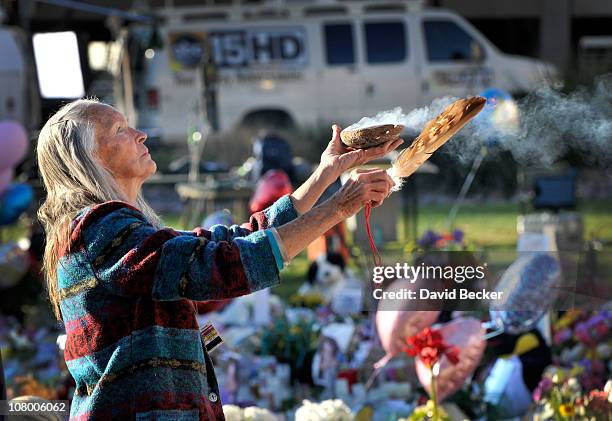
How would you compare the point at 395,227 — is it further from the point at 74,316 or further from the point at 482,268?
the point at 74,316

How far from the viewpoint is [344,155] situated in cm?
247

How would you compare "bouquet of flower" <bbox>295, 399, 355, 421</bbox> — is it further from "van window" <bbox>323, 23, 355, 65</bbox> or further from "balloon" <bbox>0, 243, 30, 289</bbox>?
"van window" <bbox>323, 23, 355, 65</bbox>

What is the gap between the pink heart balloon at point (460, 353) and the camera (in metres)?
3.88

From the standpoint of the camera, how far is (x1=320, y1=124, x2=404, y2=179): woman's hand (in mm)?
2459

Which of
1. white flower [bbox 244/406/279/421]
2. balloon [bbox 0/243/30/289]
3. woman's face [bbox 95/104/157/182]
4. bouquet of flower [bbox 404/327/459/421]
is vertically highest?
woman's face [bbox 95/104/157/182]

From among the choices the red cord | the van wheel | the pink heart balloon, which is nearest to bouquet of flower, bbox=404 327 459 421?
the pink heart balloon

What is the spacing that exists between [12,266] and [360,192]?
16.5 ft

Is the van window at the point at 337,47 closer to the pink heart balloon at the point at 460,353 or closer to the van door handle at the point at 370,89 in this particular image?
the van door handle at the point at 370,89

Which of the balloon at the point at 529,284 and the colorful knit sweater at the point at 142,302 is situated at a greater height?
the colorful knit sweater at the point at 142,302

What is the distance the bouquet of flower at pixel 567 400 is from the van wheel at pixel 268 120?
1023 centimetres

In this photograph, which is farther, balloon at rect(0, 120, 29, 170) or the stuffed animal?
balloon at rect(0, 120, 29, 170)

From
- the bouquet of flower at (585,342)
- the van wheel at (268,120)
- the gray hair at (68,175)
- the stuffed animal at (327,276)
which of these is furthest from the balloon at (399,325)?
the van wheel at (268,120)

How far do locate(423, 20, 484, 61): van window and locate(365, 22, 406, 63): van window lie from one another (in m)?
0.38

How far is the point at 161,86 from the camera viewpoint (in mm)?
14125
